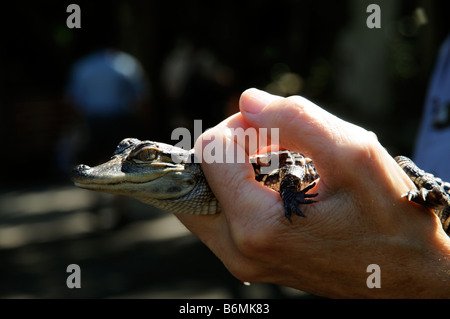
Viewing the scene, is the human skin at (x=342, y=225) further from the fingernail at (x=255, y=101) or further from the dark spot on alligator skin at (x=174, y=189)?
the dark spot on alligator skin at (x=174, y=189)

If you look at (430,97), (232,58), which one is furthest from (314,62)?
(430,97)

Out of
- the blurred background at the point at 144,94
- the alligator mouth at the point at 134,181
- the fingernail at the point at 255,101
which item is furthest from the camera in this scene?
the blurred background at the point at 144,94

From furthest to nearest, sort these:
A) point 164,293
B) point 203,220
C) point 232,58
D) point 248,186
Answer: point 232,58, point 164,293, point 203,220, point 248,186

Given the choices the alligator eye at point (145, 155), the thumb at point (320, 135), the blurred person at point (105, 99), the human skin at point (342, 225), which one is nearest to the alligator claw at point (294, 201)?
the human skin at point (342, 225)

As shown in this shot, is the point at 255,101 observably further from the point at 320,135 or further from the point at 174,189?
the point at 174,189

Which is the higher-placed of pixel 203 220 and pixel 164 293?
pixel 203 220

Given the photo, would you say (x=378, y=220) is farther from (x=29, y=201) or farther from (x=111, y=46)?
(x=29, y=201)

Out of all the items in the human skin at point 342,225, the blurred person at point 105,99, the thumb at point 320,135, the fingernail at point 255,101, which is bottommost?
the human skin at point 342,225
